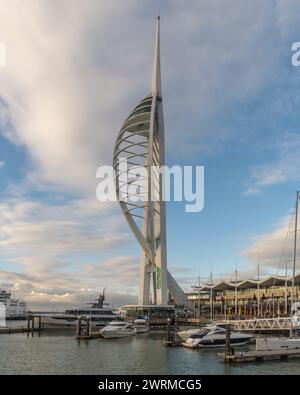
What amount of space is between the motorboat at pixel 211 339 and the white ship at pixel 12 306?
100 metres

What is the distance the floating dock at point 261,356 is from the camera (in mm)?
35312

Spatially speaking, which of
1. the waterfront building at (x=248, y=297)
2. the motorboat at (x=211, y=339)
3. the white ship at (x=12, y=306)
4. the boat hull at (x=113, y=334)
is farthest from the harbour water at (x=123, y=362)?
the white ship at (x=12, y=306)

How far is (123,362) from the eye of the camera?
35.7 meters

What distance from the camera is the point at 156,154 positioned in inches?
4035

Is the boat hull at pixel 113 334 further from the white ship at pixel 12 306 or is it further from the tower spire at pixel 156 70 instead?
the white ship at pixel 12 306

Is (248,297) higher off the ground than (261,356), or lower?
lower

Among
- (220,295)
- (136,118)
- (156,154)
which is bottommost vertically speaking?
(220,295)

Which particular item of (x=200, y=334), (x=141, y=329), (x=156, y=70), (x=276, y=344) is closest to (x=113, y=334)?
(x=141, y=329)

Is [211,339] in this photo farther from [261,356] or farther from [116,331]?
[116,331]

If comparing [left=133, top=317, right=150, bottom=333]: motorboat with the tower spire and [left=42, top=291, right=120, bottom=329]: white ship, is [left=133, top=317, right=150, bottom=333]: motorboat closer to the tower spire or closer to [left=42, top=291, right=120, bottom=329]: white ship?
[left=42, top=291, right=120, bottom=329]: white ship

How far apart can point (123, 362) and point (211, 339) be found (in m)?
12.5
